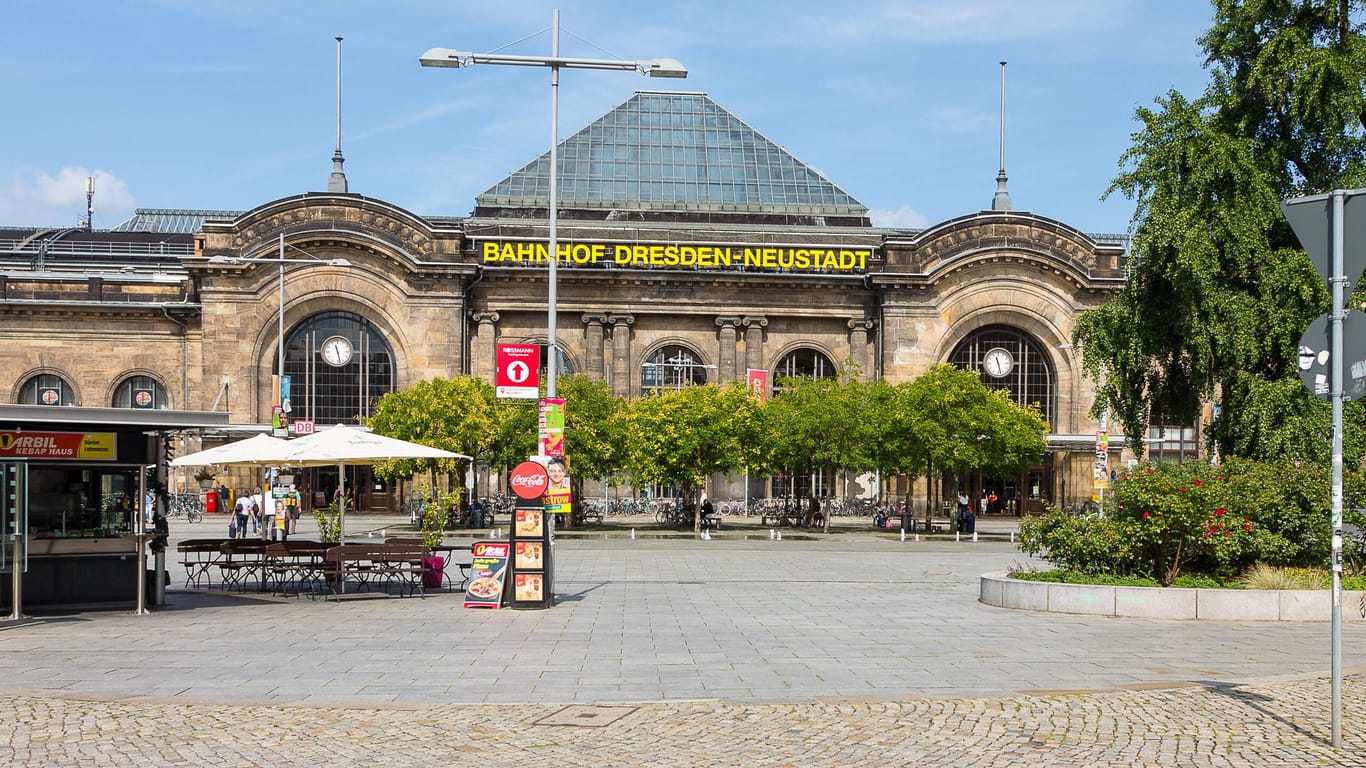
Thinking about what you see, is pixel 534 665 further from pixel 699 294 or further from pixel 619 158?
pixel 619 158

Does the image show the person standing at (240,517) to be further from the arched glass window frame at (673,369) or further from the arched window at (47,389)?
the arched window at (47,389)

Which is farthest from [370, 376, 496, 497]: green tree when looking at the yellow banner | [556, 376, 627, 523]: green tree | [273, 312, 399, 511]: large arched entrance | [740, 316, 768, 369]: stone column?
[740, 316, 768, 369]: stone column

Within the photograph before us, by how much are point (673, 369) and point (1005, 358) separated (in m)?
17.1

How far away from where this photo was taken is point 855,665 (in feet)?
45.2

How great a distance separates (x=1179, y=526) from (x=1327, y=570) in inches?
100

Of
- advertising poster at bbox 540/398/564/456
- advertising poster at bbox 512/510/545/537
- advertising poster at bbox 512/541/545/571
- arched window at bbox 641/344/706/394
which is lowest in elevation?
advertising poster at bbox 512/541/545/571

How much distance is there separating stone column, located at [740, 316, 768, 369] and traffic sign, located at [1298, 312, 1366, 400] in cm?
5486

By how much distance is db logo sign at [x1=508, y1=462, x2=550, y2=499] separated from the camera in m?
19.7

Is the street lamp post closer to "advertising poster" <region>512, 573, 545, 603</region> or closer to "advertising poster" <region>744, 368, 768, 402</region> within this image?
"advertising poster" <region>512, 573, 545, 603</region>

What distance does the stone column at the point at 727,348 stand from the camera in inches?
2539

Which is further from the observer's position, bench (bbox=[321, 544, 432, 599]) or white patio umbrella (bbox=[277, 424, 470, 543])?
white patio umbrella (bbox=[277, 424, 470, 543])

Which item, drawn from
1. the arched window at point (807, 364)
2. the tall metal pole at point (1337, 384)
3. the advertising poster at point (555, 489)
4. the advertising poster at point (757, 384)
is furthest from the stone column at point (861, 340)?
the tall metal pole at point (1337, 384)

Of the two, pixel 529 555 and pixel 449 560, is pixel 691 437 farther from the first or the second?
pixel 529 555

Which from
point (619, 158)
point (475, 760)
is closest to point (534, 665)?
point (475, 760)
